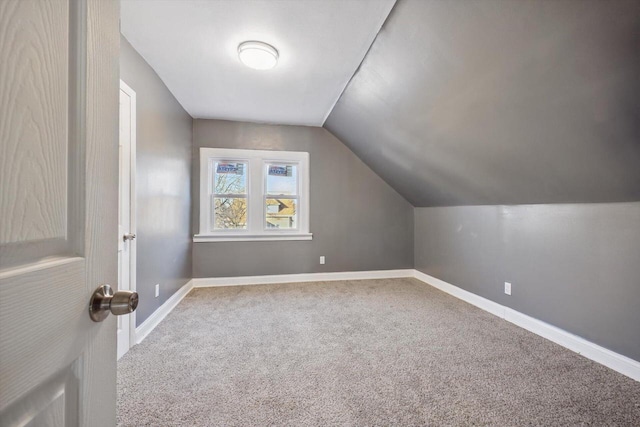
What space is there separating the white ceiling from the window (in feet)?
3.16

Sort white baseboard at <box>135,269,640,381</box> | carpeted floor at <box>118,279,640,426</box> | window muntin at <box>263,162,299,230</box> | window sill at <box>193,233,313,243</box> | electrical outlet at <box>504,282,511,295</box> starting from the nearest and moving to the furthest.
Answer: carpeted floor at <box>118,279,640,426</box> < white baseboard at <box>135,269,640,381</box> < electrical outlet at <box>504,282,511,295</box> < window sill at <box>193,233,313,243</box> < window muntin at <box>263,162,299,230</box>

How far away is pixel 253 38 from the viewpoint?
205 cm

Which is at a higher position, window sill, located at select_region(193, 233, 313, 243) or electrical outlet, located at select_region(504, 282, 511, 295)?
window sill, located at select_region(193, 233, 313, 243)

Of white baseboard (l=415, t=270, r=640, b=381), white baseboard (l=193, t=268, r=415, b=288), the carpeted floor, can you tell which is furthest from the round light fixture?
white baseboard (l=415, t=270, r=640, b=381)

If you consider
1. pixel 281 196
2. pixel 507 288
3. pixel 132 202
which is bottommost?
pixel 507 288

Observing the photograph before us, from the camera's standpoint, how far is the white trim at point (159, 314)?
7.49ft

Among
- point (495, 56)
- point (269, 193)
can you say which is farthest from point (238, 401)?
point (269, 193)

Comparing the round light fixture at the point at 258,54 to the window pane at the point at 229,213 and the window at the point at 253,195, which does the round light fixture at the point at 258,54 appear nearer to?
the window at the point at 253,195

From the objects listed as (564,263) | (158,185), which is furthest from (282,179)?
(564,263)

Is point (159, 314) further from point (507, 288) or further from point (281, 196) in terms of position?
point (507, 288)

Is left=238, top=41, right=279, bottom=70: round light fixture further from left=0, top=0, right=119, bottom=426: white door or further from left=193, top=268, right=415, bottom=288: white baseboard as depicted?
left=193, top=268, right=415, bottom=288: white baseboard

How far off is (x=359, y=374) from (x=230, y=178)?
3.10 metres

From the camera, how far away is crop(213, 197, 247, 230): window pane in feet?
13.0

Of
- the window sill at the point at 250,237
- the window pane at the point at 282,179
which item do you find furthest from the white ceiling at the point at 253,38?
the window sill at the point at 250,237
